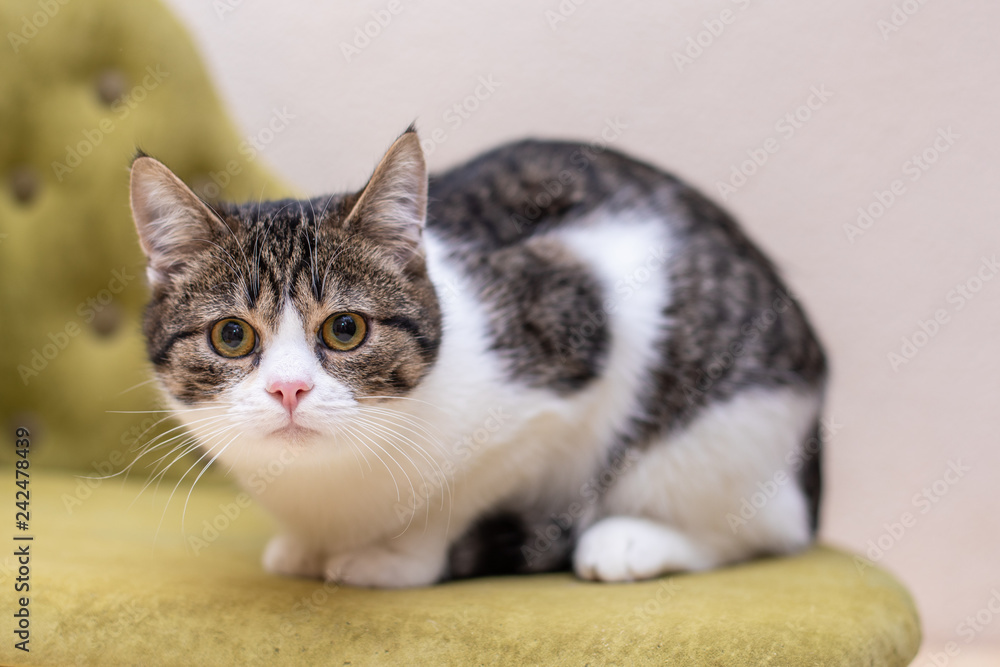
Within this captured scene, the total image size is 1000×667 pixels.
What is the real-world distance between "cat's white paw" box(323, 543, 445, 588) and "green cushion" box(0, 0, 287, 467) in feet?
2.65

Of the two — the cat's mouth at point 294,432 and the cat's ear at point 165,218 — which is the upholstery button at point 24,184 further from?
the cat's mouth at point 294,432

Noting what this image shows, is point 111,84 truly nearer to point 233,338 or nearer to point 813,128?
point 233,338

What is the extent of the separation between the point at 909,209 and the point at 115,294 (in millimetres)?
1911

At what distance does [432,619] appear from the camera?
3.28 ft

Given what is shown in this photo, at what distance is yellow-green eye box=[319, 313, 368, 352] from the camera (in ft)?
3.34

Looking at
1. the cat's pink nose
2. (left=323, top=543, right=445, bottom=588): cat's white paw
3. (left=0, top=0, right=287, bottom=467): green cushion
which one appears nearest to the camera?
the cat's pink nose

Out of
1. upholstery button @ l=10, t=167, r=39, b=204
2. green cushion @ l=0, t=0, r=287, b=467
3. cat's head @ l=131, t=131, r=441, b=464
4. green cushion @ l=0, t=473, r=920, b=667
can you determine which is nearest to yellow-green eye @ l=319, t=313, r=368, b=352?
cat's head @ l=131, t=131, r=441, b=464

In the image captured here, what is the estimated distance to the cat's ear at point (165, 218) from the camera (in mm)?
1025

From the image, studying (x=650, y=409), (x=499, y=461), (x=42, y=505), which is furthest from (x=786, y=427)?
(x=42, y=505)

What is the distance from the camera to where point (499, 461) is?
1.25 metres

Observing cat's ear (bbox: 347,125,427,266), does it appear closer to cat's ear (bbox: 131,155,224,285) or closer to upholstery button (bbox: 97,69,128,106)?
cat's ear (bbox: 131,155,224,285)

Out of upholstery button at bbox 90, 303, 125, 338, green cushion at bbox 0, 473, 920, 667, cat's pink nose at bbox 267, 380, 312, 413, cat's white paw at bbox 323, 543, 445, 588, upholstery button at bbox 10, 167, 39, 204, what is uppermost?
upholstery button at bbox 10, 167, 39, 204

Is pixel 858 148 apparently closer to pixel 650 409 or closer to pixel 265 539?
pixel 650 409

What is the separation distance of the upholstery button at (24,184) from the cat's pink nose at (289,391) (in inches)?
47.5
